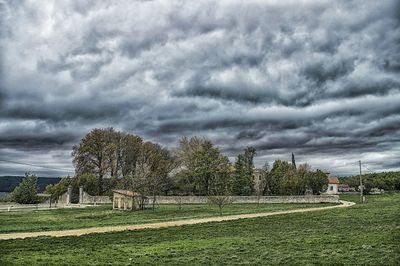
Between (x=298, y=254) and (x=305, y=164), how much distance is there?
292 ft

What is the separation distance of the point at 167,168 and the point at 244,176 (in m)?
15.4

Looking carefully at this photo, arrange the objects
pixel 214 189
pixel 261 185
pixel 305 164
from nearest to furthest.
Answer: pixel 214 189 < pixel 261 185 < pixel 305 164

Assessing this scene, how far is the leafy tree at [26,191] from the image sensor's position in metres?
72.3

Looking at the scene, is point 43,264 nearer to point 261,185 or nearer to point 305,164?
point 261,185

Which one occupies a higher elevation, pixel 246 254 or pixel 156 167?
pixel 156 167

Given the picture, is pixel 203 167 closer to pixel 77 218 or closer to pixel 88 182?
pixel 88 182

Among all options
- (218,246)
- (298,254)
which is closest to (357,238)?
(298,254)

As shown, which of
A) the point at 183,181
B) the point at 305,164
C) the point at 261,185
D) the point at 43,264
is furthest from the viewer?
the point at 305,164

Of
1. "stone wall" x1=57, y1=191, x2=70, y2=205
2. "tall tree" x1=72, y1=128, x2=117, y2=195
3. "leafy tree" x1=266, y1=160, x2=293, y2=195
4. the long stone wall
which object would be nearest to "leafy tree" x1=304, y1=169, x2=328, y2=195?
"leafy tree" x1=266, y1=160, x2=293, y2=195

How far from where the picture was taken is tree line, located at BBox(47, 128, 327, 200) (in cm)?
7756

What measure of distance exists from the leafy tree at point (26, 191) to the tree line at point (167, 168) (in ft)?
16.4

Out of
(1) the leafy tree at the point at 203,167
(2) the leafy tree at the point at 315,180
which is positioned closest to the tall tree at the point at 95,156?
(1) the leafy tree at the point at 203,167

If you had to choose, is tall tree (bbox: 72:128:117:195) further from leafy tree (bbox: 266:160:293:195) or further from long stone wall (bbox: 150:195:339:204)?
leafy tree (bbox: 266:160:293:195)

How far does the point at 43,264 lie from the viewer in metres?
14.7
